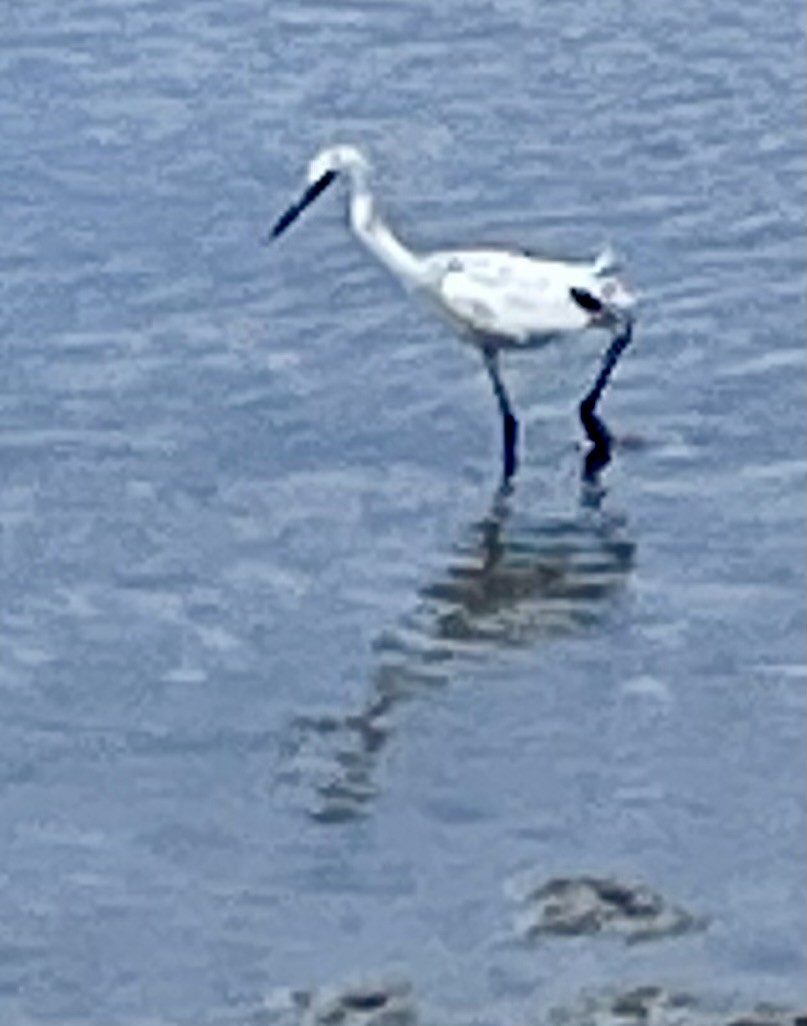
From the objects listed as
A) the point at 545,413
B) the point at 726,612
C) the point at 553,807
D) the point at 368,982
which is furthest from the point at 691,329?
the point at 368,982

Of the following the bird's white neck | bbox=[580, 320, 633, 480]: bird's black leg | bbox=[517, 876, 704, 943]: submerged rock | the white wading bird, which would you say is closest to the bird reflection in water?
bbox=[580, 320, 633, 480]: bird's black leg

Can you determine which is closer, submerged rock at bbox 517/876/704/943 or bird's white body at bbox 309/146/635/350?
submerged rock at bbox 517/876/704/943

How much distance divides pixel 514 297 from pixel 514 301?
0.08 ft

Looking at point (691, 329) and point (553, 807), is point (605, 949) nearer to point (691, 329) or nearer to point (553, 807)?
point (553, 807)

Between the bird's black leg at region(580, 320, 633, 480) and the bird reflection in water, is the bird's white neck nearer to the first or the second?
the bird's black leg at region(580, 320, 633, 480)

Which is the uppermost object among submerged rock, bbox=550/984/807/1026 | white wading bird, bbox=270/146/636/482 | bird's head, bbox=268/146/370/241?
bird's head, bbox=268/146/370/241

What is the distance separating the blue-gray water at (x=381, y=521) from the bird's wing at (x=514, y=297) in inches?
20.8

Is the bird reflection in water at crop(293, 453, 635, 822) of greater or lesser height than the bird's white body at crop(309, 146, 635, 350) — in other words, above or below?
below

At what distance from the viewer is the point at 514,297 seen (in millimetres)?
23969

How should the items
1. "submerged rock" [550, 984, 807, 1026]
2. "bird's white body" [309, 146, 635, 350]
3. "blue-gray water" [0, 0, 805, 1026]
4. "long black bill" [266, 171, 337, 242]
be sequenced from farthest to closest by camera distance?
1. "long black bill" [266, 171, 337, 242]
2. "bird's white body" [309, 146, 635, 350]
3. "blue-gray water" [0, 0, 805, 1026]
4. "submerged rock" [550, 984, 807, 1026]

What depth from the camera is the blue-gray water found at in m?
19.6

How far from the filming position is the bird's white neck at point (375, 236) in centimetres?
2459

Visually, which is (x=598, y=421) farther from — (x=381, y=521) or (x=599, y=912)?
(x=599, y=912)

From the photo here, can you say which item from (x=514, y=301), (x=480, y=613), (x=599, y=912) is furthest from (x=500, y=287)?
(x=599, y=912)
